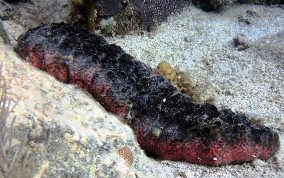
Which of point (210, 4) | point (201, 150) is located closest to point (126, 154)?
point (201, 150)

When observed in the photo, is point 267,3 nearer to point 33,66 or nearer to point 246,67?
point 246,67

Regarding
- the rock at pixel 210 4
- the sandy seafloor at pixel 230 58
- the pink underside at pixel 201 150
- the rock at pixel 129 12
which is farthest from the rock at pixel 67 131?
the rock at pixel 210 4

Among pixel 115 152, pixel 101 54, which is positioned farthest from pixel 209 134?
pixel 101 54

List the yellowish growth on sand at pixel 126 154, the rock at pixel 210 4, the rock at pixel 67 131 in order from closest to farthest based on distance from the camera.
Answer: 1. the rock at pixel 67 131
2. the yellowish growth on sand at pixel 126 154
3. the rock at pixel 210 4

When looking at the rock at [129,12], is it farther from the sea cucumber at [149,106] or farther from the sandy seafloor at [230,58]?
the sea cucumber at [149,106]

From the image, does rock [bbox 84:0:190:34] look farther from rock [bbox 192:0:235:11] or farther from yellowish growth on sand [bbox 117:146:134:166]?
yellowish growth on sand [bbox 117:146:134:166]

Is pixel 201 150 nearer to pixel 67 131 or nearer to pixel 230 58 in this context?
pixel 67 131
